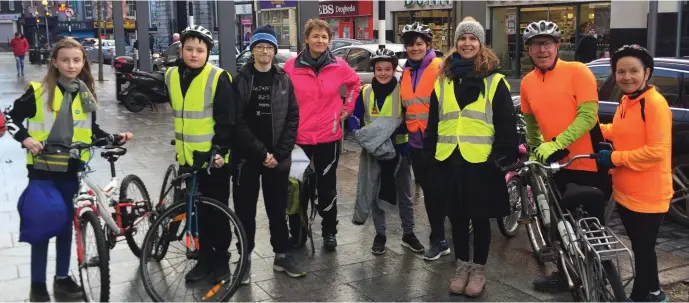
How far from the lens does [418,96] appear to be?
5.45 metres

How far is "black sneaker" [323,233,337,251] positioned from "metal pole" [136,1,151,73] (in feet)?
43.7

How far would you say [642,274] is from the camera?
14.2 feet

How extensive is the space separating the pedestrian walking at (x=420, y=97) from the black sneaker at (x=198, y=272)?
5.73ft

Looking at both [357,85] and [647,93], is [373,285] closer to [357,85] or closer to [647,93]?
[357,85]

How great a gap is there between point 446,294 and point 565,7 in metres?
18.8

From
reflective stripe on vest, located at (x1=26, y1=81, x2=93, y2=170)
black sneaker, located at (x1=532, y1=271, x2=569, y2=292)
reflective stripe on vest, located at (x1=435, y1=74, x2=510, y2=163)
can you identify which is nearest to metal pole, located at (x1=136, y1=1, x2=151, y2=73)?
reflective stripe on vest, located at (x1=26, y1=81, x2=93, y2=170)

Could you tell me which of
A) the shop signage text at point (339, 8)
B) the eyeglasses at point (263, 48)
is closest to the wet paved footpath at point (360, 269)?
the eyeglasses at point (263, 48)

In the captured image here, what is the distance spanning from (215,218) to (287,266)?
2.35 ft

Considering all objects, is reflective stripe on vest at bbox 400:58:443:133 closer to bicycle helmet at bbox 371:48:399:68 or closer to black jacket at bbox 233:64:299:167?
bicycle helmet at bbox 371:48:399:68

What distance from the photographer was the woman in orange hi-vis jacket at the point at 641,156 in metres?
4.01

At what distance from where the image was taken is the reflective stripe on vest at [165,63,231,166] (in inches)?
182

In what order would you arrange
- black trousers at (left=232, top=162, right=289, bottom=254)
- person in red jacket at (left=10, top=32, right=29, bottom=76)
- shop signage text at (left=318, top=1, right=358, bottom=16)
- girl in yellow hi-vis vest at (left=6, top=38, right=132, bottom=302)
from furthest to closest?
shop signage text at (left=318, top=1, right=358, bottom=16), person in red jacket at (left=10, top=32, right=29, bottom=76), black trousers at (left=232, top=162, right=289, bottom=254), girl in yellow hi-vis vest at (left=6, top=38, right=132, bottom=302)

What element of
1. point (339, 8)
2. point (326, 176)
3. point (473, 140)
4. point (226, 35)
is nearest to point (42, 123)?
point (326, 176)

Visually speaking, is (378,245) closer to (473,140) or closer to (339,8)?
(473,140)
